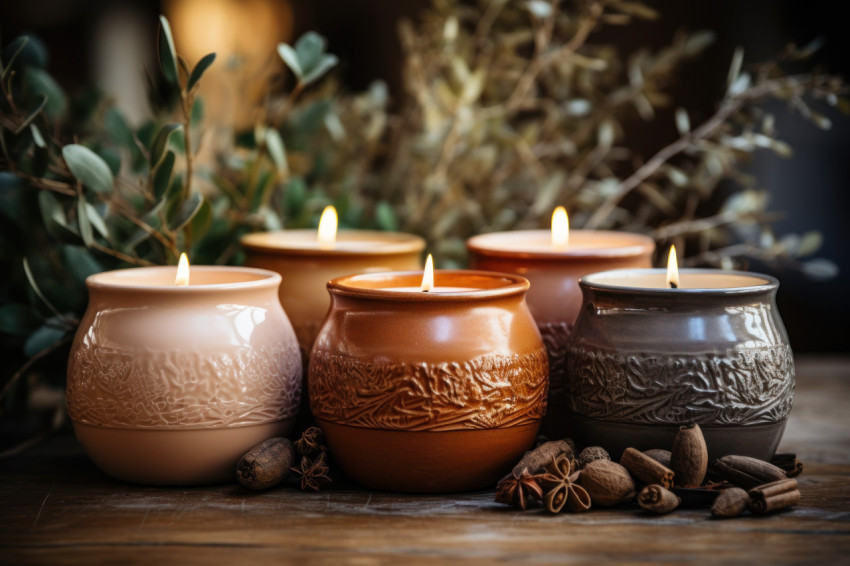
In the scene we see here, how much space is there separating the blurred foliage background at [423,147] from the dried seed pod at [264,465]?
0.25 meters

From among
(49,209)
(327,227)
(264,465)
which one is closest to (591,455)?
(264,465)

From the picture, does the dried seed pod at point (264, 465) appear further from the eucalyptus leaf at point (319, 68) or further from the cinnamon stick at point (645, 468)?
the eucalyptus leaf at point (319, 68)

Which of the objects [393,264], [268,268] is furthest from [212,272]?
[393,264]

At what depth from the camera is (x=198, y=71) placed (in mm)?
866

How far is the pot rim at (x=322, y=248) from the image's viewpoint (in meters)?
0.92

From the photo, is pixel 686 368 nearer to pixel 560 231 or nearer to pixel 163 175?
pixel 560 231

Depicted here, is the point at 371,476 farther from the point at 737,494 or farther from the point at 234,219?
the point at 234,219

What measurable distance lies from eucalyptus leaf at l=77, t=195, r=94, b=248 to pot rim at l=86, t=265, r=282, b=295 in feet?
0.17

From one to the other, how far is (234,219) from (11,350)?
1.05 feet

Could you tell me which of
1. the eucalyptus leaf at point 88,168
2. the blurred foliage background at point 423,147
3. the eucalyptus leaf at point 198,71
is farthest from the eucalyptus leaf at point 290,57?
the eucalyptus leaf at point 88,168

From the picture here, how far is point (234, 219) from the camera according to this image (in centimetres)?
113

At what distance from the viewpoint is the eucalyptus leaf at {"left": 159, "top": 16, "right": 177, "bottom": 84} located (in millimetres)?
853

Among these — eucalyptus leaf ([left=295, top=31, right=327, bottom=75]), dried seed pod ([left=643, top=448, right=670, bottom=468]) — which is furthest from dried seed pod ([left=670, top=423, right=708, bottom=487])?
eucalyptus leaf ([left=295, top=31, right=327, bottom=75])

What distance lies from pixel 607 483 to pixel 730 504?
10 cm
